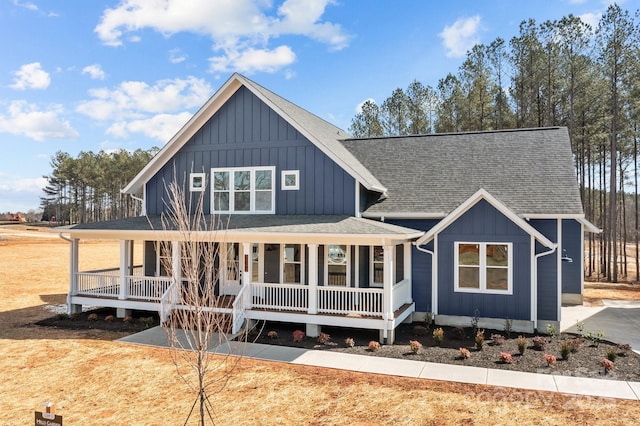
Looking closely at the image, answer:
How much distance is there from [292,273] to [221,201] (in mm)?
4199

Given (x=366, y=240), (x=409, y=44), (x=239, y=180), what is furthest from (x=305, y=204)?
(x=409, y=44)

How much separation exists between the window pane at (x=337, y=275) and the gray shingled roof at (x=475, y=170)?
7.97ft

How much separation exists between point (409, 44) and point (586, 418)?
49.9 feet

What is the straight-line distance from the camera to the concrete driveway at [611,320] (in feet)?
41.2

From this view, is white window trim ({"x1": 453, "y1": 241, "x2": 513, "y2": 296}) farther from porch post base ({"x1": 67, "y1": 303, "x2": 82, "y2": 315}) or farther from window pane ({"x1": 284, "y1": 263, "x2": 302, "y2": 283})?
porch post base ({"x1": 67, "y1": 303, "x2": 82, "y2": 315})

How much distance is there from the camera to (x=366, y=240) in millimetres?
12000

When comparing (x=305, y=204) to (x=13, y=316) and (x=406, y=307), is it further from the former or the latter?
(x=13, y=316)

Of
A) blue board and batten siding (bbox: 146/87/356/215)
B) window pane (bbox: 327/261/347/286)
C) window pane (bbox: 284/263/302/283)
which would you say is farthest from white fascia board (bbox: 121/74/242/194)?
window pane (bbox: 327/261/347/286)

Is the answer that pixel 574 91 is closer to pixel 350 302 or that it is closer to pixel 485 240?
pixel 485 240

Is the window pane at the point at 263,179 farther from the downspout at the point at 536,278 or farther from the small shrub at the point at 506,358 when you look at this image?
the small shrub at the point at 506,358

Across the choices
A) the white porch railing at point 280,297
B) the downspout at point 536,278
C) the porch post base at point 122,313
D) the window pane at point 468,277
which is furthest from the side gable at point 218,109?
the downspout at point 536,278

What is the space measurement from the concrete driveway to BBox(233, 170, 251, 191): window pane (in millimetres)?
12079

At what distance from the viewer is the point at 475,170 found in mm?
16203

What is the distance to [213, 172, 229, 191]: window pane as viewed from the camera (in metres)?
16.3
